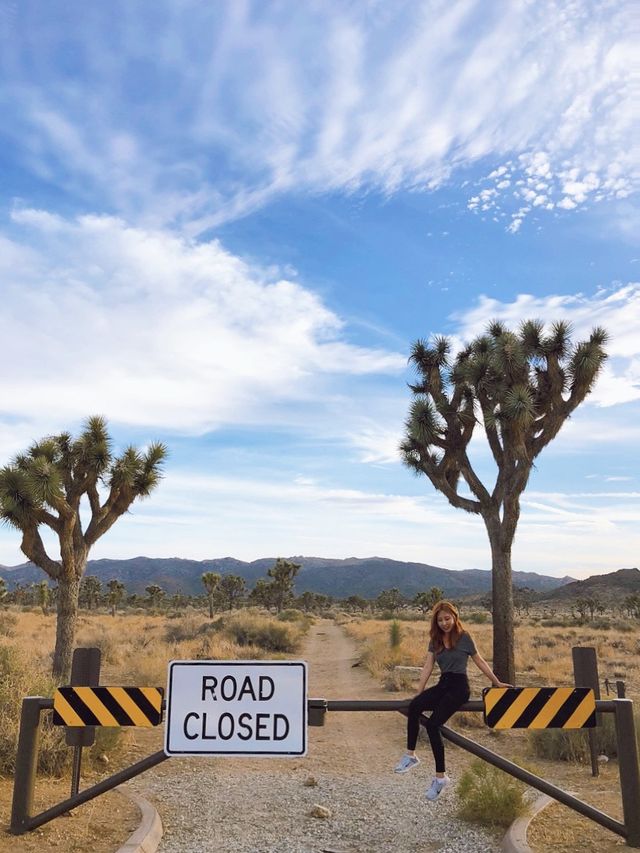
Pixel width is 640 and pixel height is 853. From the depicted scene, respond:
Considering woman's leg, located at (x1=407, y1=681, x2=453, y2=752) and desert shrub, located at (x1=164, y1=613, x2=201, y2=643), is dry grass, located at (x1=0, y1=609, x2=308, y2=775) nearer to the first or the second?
desert shrub, located at (x1=164, y1=613, x2=201, y2=643)

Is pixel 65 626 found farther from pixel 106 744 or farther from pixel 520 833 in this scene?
pixel 520 833

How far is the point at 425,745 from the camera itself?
978 centimetres

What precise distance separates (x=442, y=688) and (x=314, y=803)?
9.28ft

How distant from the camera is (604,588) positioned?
94.8 metres

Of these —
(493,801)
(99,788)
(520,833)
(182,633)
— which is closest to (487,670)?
(520,833)

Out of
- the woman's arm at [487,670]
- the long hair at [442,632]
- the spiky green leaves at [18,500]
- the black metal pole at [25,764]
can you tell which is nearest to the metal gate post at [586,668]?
the woman's arm at [487,670]

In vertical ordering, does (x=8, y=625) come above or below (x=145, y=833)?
above

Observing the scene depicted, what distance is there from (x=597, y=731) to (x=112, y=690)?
6.87 metres

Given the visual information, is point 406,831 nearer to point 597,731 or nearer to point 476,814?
point 476,814

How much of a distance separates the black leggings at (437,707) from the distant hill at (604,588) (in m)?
84.8

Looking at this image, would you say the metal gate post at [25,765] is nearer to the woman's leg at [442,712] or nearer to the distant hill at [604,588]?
the woman's leg at [442,712]

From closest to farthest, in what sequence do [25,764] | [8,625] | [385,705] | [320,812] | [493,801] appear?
[385,705]
[25,764]
[493,801]
[320,812]
[8,625]

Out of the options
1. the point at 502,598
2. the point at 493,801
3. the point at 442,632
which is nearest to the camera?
the point at 442,632

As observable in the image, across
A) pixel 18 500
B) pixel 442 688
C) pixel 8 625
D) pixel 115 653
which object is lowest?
pixel 115 653
